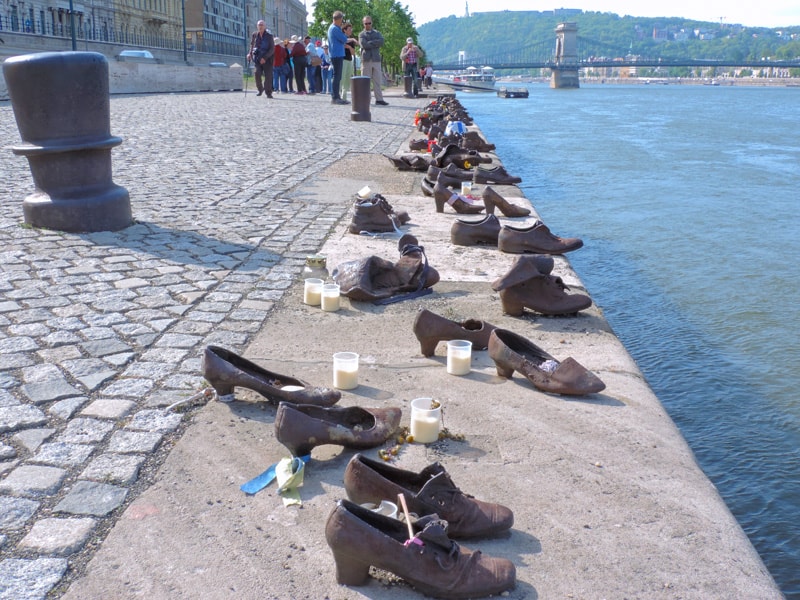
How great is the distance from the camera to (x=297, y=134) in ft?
48.5

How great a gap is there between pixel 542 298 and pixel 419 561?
2641mm

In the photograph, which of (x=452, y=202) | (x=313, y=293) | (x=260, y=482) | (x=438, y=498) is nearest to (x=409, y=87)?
(x=452, y=202)

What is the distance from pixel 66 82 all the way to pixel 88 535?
4.60m

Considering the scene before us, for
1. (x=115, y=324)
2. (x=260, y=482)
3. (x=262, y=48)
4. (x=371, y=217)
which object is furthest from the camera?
(x=262, y=48)

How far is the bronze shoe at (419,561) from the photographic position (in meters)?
2.27

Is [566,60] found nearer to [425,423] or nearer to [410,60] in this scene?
[410,60]

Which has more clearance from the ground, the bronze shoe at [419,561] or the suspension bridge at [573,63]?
the suspension bridge at [573,63]

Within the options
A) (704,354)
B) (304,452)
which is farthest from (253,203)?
(304,452)

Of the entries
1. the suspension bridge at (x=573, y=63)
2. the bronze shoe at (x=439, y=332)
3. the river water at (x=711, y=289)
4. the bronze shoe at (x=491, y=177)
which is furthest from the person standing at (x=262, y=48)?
the suspension bridge at (x=573, y=63)

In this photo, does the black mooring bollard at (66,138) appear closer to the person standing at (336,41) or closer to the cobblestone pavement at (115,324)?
the cobblestone pavement at (115,324)

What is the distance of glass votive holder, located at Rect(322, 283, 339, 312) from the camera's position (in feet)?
15.6

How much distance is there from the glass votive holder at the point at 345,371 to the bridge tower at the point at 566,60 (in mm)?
126426

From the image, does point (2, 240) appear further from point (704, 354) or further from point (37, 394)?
point (704, 354)

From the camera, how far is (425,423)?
3154mm
